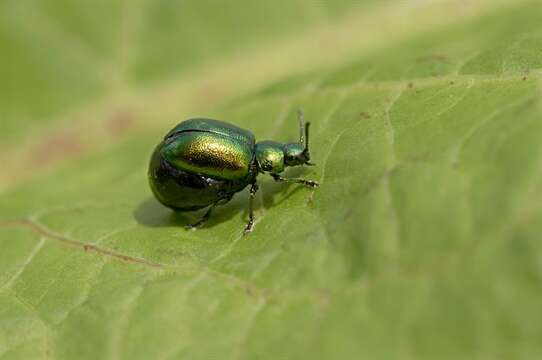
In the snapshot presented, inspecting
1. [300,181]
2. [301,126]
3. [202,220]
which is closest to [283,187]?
[300,181]

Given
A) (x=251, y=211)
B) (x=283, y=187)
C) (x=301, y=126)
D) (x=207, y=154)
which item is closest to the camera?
(x=251, y=211)

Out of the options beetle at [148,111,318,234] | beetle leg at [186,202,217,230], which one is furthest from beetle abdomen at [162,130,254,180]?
beetle leg at [186,202,217,230]

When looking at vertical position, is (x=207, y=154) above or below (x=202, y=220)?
above

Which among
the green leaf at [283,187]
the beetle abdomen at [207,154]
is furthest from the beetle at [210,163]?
the green leaf at [283,187]

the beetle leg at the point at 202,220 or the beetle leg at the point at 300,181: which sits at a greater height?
the beetle leg at the point at 300,181

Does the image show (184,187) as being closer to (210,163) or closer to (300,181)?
(210,163)

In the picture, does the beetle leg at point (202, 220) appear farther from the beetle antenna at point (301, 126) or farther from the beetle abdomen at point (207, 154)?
the beetle antenna at point (301, 126)
